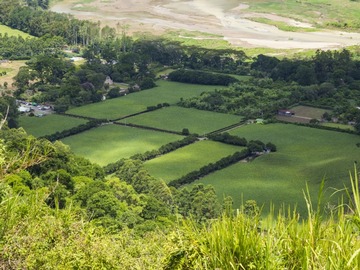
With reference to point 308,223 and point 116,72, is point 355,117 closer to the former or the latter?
point 116,72

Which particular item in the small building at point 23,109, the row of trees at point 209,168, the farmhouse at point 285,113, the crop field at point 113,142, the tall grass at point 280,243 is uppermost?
the tall grass at point 280,243

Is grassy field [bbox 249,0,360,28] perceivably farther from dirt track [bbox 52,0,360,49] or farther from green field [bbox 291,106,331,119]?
green field [bbox 291,106,331,119]

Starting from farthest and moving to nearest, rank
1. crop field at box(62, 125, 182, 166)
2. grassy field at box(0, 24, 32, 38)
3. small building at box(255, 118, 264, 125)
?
grassy field at box(0, 24, 32, 38) < small building at box(255, 118, 264, 125) < crop field at box(62, 125, 182, 166)

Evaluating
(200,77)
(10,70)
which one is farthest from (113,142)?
(10,70)

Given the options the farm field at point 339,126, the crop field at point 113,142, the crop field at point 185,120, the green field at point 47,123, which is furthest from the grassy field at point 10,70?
the farm field at point 339,126

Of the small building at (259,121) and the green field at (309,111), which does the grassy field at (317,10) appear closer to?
the green field at (309,111)

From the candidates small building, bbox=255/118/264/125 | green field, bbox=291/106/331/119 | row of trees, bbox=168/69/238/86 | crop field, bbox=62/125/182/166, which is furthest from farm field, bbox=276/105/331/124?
row of trees, bbox=168/69/238/86
